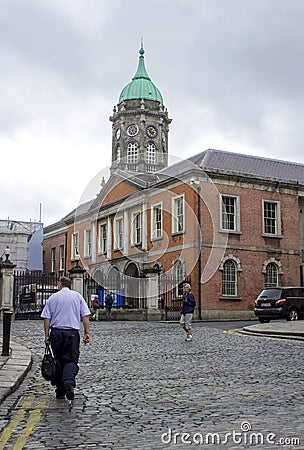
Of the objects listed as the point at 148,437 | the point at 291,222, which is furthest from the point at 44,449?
the point at 291,222

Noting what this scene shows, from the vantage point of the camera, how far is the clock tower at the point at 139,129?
58391 mm

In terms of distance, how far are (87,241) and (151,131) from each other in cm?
1587

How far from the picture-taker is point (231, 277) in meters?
35.8

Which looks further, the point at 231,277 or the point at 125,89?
the point at 125,89

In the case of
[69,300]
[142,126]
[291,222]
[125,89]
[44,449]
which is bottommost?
[44,449]

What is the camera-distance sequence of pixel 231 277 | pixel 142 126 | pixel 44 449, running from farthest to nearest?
pixel 142 126 → pixel 231 277 → pixel 44 449

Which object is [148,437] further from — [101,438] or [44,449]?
[44,449]

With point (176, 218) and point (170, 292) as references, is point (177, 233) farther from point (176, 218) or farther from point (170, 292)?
point (170, 292)

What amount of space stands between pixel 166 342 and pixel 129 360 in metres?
4.50

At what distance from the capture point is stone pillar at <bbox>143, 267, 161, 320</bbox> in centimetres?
3080

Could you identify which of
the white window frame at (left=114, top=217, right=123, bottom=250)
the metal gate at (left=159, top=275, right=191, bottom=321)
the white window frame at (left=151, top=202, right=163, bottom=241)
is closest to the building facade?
the white window frame at (left=114, top=217, right=123, bottom=250)

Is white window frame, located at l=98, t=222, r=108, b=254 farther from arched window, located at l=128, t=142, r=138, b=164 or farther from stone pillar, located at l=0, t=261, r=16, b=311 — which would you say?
stone pillar, located at l=0, t=261, r=16, b=311

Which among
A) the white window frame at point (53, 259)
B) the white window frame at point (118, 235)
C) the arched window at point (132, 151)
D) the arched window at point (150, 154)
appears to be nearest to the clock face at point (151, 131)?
the arched window at point (150, 154)

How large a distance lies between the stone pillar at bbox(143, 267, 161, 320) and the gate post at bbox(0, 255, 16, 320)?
6.78 meters
